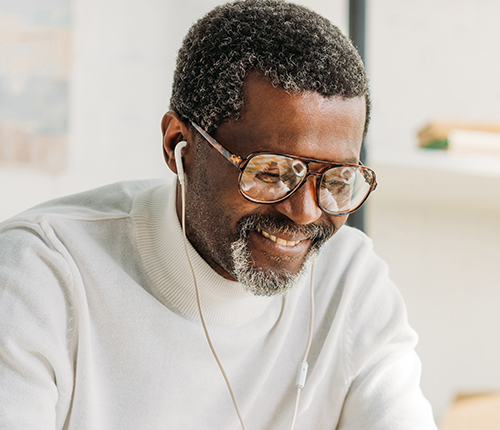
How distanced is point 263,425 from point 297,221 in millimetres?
432

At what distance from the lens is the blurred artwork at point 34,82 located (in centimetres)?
145

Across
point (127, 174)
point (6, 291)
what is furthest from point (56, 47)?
point (6, 291)

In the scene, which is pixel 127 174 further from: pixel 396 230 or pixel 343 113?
pixel 343 113

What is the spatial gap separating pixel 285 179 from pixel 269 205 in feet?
0.20

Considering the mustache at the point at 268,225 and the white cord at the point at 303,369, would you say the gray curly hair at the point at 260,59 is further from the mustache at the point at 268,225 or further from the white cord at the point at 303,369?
the white cord at the point at 303,369

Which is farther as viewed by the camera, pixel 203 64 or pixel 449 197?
pixel 449 197

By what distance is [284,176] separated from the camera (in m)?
0.84

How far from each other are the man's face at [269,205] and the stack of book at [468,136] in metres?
0.70

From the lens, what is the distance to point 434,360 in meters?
1.97

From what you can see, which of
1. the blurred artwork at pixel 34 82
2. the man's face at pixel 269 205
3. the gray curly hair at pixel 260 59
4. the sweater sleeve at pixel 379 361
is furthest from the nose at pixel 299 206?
the blurred artwork at pixel 34 82

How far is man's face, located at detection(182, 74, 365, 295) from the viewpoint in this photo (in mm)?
837

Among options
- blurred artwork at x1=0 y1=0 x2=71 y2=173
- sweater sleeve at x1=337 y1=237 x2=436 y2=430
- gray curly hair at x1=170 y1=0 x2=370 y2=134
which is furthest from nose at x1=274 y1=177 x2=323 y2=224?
blurred artwork at x1=0 y1=0 x2=71 y2=173

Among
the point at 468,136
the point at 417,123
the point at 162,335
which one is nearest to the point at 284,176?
the point at 162,335

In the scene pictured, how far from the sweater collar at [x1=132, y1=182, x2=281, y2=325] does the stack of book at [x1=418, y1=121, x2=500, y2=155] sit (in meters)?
0.84
